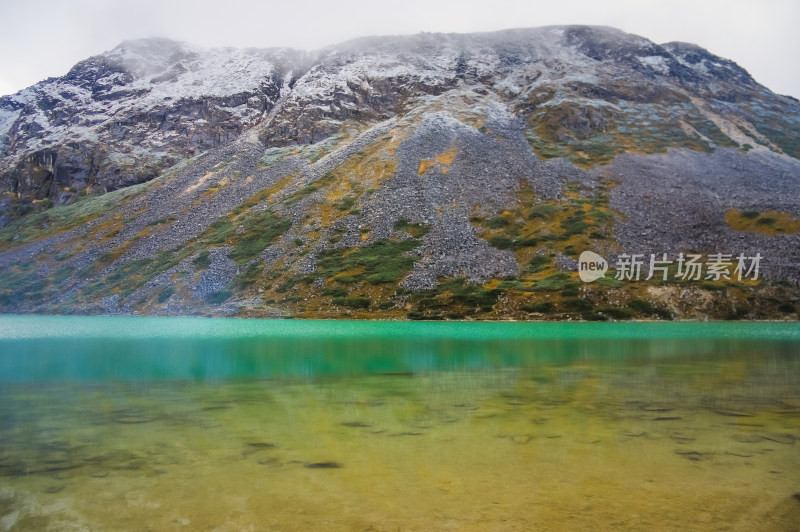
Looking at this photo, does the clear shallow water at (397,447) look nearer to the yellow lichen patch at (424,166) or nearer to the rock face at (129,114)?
the yellow lichen patch at (424,166)

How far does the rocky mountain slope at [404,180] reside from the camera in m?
80.9

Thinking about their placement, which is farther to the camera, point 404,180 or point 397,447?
point 404,180

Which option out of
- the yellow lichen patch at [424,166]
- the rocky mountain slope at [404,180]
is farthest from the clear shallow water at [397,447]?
the yellow lichen patch at [424,166]

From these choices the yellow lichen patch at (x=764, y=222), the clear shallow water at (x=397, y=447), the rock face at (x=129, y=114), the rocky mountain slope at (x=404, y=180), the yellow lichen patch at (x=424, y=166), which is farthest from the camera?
the rock face at (x=129, y=114)

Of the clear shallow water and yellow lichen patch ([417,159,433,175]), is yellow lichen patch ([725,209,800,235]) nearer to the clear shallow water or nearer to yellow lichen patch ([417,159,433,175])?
yellow lichen patch ([417,159,433,175])

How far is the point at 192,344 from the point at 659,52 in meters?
181

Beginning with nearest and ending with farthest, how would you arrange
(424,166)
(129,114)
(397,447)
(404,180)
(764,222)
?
(397,447)
(764,222)
(404,180)
(424,166)
(129,114)

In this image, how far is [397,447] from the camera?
11812mm

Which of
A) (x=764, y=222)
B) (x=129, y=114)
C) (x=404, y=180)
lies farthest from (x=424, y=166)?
(x=129, y=114)

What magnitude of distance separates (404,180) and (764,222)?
63136mm

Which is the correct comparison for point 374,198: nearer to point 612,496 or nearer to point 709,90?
point 612,496

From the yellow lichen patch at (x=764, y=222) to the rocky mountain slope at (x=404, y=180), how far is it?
0.46 m

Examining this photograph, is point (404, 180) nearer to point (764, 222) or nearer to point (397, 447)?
point (764, 222)

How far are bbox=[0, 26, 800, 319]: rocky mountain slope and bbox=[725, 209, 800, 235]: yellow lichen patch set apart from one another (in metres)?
0.46
